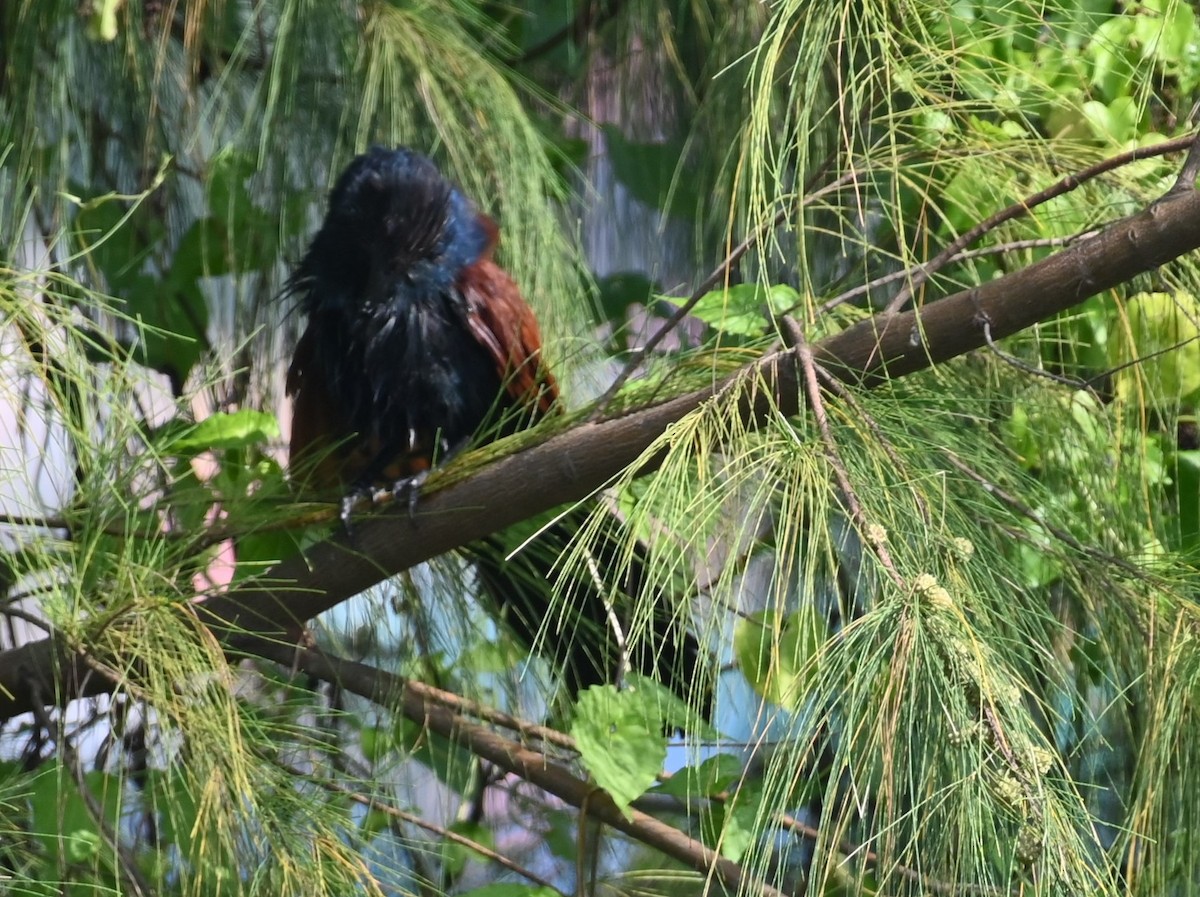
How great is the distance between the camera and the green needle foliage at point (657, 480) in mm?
959

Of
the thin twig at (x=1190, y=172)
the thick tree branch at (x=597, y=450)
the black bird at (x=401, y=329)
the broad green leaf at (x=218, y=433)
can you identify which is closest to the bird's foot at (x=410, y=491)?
the thick tree branch at (x=597, y=450)

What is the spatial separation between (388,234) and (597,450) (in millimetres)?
745

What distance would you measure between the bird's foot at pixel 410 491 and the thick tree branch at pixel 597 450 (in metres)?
0.02

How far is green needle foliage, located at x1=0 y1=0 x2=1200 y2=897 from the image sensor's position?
959mm

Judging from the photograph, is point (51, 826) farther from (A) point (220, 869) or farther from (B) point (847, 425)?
(B) point (847, 425)

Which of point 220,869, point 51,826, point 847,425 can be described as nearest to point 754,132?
point 847,425

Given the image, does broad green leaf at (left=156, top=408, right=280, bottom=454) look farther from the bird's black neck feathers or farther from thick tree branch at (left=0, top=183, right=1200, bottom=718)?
the bird's black neck feathers

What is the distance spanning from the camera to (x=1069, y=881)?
78 centimetres

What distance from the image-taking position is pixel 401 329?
1.92 meters

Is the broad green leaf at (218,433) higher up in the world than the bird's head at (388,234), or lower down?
lower down

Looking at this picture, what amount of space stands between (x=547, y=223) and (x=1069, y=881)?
1252 mm

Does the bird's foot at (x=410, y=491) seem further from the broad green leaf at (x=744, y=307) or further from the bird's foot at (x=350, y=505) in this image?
the broad green leaf at (x=744, y=307)

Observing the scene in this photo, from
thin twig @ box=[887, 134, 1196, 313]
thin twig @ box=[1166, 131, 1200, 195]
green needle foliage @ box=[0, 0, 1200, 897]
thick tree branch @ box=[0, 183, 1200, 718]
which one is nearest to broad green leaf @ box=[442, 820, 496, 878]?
green needle foliage @ box=[0, 0, 1200, 897]

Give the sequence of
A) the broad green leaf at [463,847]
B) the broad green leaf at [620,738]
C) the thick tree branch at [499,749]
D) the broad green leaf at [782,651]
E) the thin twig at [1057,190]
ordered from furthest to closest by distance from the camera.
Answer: the broad green leaf at [463,847]
the thick tree branch at [499,749]
the broad green leaf at [620,738]
the thin twig at [1057,190]
the broad green leaf at [782,651]
